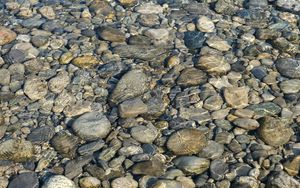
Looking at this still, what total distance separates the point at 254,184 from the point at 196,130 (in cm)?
91

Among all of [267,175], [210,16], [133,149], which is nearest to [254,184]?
[267,175]

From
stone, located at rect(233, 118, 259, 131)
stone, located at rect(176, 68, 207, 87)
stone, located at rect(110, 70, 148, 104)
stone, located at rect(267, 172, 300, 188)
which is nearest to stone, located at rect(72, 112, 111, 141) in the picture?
stone, located at rect(110, 70, 148, 104)

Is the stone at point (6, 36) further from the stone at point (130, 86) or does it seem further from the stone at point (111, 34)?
the stone at point (130, 86)

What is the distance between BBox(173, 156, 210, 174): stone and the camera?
4.81 meters

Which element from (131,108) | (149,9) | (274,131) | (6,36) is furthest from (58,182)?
(149,9)

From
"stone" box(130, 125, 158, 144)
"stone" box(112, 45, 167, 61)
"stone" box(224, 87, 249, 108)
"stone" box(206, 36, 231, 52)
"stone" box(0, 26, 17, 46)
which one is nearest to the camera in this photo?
"stone" box(130, 125, 158, 144)

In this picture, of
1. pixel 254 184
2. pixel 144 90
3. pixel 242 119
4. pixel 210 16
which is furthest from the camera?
pixel 210 16

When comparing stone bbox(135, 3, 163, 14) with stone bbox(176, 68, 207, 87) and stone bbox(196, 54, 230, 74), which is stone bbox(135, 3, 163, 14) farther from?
Answer: stone bbox(176, 68, 207, 87)

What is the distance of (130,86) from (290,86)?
1.96 m

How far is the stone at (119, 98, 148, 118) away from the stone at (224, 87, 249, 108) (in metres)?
0.99

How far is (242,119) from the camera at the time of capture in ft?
17.6

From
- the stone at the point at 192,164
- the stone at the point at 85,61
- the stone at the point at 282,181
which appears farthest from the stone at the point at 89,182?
the stone at the point at 85,61

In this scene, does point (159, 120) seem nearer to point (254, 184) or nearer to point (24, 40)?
point (254, 184)

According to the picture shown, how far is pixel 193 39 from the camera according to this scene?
22.0 ft
